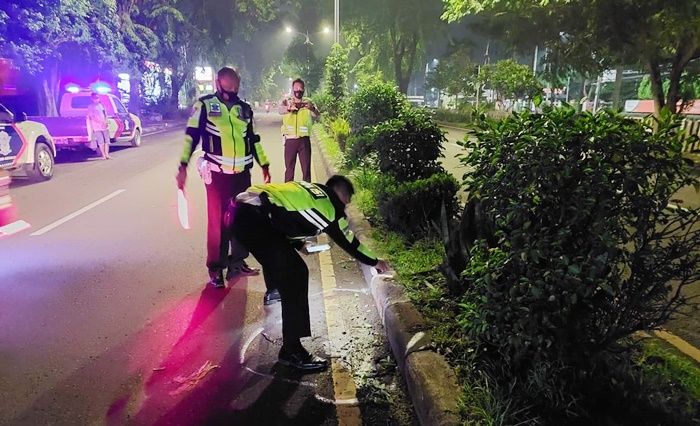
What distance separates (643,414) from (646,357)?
0.62 metres

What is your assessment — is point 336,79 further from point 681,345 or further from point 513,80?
point 681,345

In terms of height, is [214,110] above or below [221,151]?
above

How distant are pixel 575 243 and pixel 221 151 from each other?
314cm

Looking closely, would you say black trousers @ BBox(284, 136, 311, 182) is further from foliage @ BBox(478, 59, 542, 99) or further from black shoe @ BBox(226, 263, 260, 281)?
foliage @ BBox(478, 59, 542, 99)

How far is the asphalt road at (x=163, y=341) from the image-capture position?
285 centimetres

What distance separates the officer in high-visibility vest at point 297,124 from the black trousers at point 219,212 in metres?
3.26

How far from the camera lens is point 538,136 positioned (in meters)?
2.35

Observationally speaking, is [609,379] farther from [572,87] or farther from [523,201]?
[572,87]

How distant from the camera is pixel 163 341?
3.64 meters

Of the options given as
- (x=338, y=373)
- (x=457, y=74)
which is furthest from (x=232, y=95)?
(x=457, y=74)

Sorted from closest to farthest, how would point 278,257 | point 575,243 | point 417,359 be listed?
1. point 575,243
2. point 417,359
3. point 278,257

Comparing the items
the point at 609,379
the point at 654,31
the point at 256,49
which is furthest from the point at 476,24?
the point at 256,49

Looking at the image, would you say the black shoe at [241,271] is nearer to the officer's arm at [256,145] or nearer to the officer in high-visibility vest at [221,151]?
the officer in high-visibility vest at [221,151]

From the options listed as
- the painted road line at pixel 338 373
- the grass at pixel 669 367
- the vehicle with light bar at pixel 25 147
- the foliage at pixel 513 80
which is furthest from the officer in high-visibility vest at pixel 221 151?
the foliage at pixel 513 80
